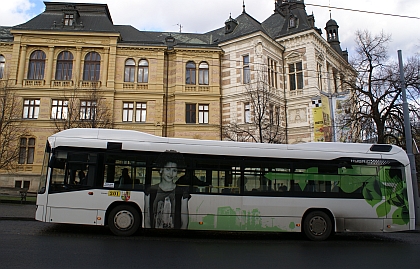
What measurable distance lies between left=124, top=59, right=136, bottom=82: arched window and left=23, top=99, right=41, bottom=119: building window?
847cm

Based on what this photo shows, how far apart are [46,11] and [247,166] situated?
31863 mm

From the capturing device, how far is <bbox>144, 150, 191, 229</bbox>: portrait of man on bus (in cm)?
948

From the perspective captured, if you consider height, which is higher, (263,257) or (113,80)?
(113,80)

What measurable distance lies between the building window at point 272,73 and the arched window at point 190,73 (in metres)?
7.65

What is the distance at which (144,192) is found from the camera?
31.4 ft

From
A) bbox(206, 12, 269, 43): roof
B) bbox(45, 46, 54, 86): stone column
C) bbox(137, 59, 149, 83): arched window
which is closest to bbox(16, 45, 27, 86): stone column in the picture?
bbox(45, 46, 54, 86): stone column

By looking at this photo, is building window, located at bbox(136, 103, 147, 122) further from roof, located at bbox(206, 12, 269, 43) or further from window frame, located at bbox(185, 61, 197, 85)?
roof, located at bbox(206, 12, 269, 43)

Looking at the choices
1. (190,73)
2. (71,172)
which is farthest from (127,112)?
(71,172)

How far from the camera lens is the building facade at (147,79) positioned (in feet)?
92.1

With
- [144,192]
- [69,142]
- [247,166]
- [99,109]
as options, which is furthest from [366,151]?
[99,109]

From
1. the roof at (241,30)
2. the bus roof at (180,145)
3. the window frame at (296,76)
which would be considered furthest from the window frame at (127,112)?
the bus roof at (180,145)

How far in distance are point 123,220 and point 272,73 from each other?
25115 millimetres

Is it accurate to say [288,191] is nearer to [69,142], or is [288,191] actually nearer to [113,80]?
[69,142]

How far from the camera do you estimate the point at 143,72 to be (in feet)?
99.1
